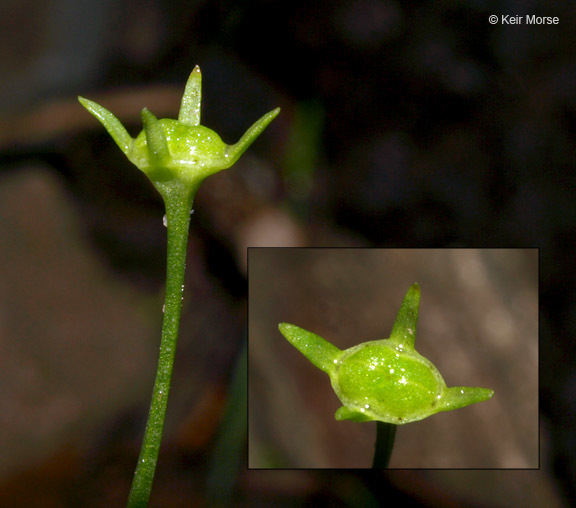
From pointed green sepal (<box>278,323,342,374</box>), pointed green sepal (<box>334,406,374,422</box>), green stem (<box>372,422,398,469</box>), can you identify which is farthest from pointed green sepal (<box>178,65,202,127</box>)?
green stem (<box>372,422,398,469</box>)

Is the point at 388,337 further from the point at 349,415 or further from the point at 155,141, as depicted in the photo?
the point at 155,141

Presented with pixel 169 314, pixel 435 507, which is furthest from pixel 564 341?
pixel 169 314

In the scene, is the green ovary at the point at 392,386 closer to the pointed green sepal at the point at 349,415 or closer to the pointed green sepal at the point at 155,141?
the pointed green sepal at the point at 349,415

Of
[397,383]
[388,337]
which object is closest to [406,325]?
[397,383]

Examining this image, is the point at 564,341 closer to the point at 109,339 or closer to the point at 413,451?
the point at 413,451

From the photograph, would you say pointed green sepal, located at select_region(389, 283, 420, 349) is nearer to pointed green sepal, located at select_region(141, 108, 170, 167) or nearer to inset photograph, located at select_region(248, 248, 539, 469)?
inset photograph, located at select_region(248, 248, 539, 469)

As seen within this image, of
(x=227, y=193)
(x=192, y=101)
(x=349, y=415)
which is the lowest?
(x=349, y=415)
